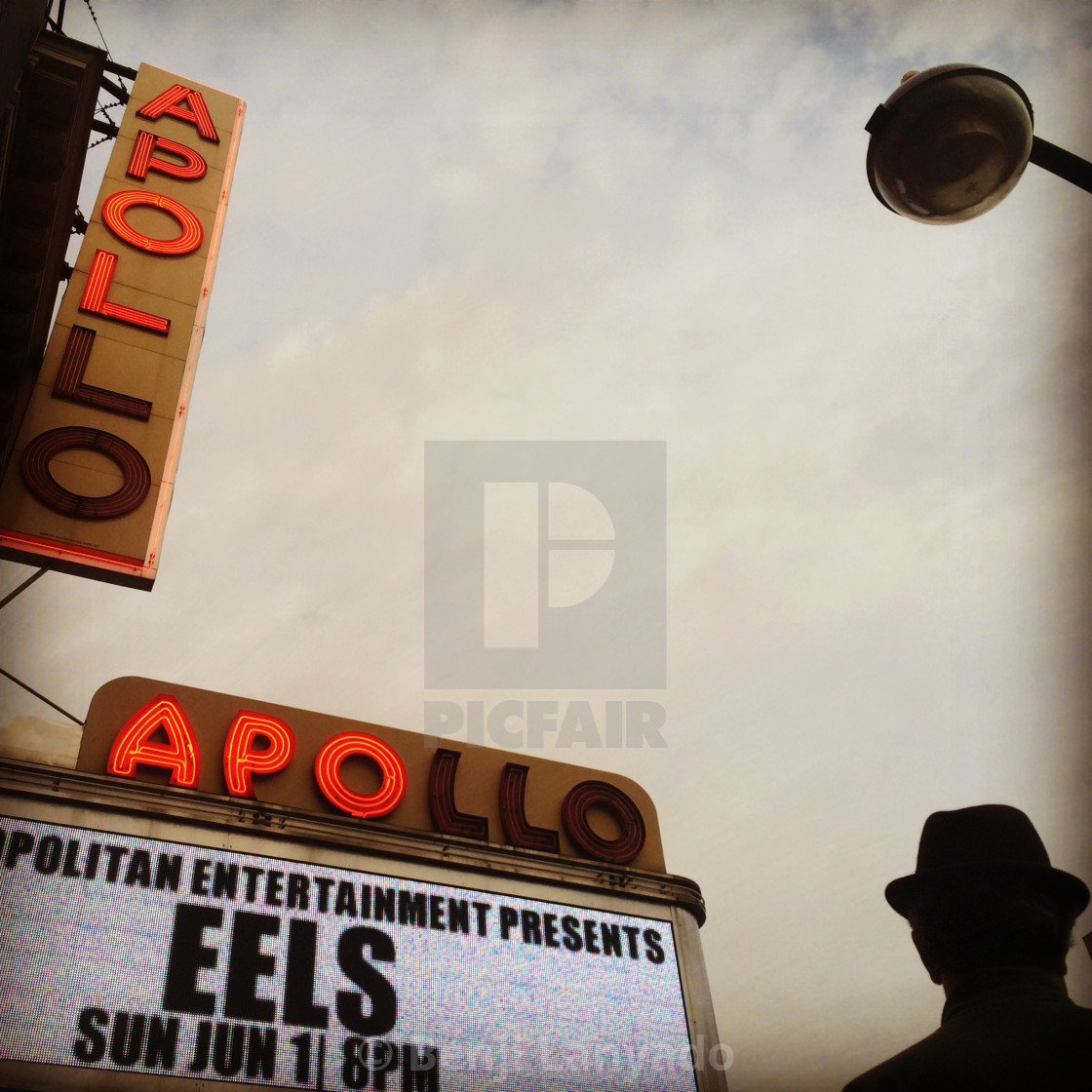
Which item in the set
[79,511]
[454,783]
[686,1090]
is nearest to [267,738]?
[454,783]

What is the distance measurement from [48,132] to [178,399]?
4.15 metres

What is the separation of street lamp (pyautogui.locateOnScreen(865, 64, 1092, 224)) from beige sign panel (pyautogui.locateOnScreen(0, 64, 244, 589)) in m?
10.5

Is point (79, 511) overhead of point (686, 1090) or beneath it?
overhead

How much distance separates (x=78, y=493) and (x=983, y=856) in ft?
40.6

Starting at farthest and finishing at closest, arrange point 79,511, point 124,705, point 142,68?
point 142,68
point 79,511
point 124,705

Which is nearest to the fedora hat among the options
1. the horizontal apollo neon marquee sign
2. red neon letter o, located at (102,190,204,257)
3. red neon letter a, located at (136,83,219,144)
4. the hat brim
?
the hat brim

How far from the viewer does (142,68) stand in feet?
58.8

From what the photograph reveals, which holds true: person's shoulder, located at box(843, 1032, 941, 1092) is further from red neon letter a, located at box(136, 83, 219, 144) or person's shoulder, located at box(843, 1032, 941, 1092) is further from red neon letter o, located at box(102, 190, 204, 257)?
red neon letter a, located at box(136, 83, 219, 144)

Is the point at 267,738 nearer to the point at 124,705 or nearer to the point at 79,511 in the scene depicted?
the point at 124,705

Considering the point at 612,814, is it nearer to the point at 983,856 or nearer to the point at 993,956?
the point at 983,856

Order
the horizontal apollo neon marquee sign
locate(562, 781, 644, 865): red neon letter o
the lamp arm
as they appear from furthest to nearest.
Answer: locate(562, 781, 644, 865): red neon letter o < the horizontal apollo neon marquee sign < the lamp arm

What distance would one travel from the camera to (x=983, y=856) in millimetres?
2971

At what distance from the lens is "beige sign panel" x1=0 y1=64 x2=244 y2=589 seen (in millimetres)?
12469

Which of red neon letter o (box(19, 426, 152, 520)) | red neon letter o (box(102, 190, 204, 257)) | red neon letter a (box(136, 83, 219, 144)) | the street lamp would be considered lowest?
the street lamp
